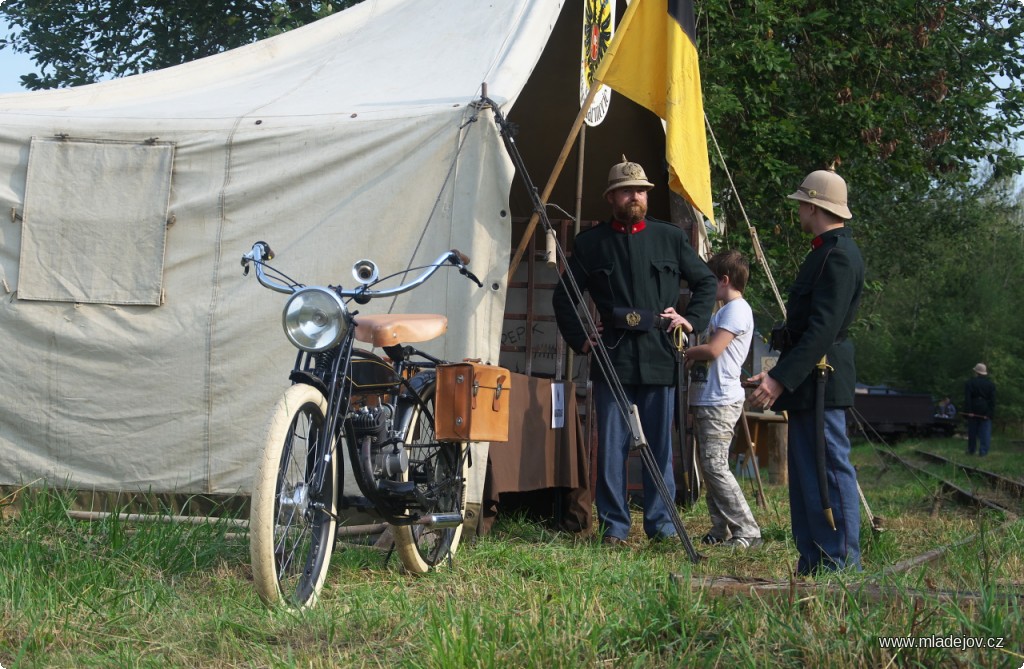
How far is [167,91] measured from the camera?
22.0ft

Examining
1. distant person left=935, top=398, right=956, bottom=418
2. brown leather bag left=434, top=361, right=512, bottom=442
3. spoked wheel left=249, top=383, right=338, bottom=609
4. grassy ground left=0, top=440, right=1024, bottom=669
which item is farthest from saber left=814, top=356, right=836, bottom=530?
distant person left=935, top=398, right=956, bottom=418

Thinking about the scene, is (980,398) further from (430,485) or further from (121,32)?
(430,485)

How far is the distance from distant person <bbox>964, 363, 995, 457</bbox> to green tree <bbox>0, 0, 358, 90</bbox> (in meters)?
14.1

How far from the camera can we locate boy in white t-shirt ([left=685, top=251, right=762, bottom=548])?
5.95m

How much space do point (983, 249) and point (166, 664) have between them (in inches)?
1547

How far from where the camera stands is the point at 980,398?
22.9 meters

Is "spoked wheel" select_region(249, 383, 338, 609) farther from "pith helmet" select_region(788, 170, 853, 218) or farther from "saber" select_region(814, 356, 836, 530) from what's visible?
"pith helmet" select_region(788, 170, 853, 218)

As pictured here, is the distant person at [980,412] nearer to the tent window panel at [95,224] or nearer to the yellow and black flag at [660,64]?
the yellow and black flag at [660,64]

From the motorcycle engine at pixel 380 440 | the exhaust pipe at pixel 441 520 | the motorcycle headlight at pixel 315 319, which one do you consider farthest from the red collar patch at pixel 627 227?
the motorcycle headlight at pixel 315 319

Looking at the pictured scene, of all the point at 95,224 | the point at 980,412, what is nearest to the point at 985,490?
the point at 95,224

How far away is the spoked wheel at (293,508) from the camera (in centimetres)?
358

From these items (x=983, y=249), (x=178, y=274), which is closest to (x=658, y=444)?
(x=178, y=274)

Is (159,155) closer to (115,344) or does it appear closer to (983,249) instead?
(115,344)
